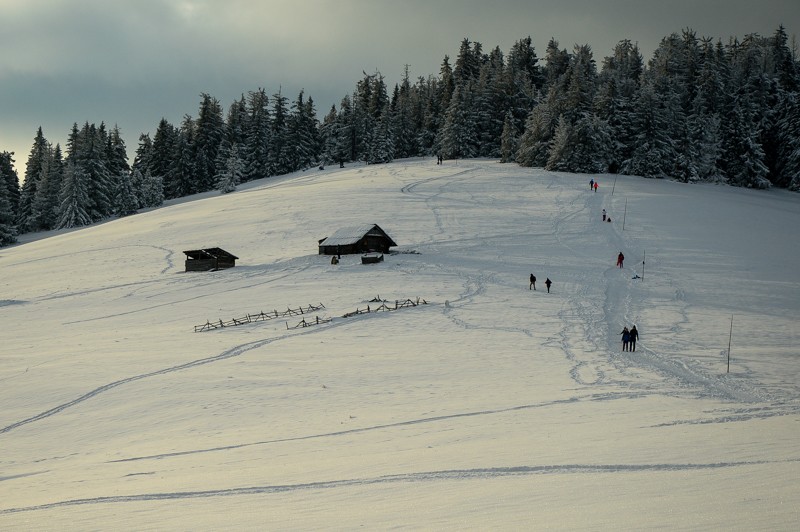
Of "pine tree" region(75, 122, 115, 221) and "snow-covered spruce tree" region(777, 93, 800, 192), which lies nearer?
"snow-covered spruce tree" region(777, 93, 800, 192)

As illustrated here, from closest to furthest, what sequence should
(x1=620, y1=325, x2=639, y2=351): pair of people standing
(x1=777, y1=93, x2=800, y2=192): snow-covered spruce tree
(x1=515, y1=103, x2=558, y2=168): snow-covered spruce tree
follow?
(x1=620, y1=325, x2=639, y2=351): pair of people standing, (x1=777, y1=93, x2=800, y2=192): snow-covered spruce tree, (x1=515, y1=103, x2=558, y2=168): snow-covered spruce tree

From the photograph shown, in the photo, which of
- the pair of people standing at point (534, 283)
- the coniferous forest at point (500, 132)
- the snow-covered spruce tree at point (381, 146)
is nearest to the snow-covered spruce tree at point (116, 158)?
the coniferous forest at point (500, 132)

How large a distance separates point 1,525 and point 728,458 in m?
14.1

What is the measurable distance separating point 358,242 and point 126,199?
54.4m

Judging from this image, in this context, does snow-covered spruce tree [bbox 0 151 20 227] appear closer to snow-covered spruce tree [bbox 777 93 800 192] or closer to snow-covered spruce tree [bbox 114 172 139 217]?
snow-covered spruce tree [bbox 114 172 139 217]

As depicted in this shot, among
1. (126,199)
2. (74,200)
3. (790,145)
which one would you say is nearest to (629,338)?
(790,145)

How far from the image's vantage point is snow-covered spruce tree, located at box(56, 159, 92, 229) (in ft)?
281

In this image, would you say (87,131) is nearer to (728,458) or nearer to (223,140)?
(223,140)

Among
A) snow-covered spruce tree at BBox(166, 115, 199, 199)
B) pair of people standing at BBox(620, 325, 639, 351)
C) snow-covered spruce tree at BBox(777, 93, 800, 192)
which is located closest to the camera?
pair of people standing at BBox(620, 325, 639, 351)

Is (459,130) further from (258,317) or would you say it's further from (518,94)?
(258,317)

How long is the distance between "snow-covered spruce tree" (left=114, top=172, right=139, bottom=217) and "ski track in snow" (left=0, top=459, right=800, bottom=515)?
8297 cm

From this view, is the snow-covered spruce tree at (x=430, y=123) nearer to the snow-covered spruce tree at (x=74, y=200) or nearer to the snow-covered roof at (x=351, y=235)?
the snow-covered spruce tree at (x=74, y=200)

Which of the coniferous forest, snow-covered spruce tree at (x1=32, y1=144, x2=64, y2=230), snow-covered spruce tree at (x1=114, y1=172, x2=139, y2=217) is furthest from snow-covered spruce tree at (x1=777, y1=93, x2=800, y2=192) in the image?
snow-covered spruce tree at (x1=32, y1=144, x2=64, y2=230)

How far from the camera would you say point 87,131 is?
3664 inches
